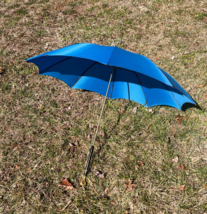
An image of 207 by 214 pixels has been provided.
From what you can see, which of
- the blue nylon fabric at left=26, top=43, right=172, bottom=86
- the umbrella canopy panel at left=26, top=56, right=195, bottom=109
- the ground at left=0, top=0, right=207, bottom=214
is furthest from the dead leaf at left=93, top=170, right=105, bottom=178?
the blue nylon fabric at left=26, top=43, right=172, bottom=86

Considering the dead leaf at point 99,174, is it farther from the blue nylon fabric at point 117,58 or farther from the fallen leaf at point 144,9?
the fallen leaf at point 144,9

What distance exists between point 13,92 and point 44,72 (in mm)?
1823

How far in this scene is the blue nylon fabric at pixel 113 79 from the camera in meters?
2.54

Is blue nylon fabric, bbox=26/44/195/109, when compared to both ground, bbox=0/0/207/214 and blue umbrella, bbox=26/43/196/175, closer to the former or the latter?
blue umbrella, bbox=26/43/196/175

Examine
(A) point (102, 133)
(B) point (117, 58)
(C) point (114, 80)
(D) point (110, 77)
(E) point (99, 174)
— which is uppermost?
(B) point (117, 58)

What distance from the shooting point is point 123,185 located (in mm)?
3324

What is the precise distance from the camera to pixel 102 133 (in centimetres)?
400

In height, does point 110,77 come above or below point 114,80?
above

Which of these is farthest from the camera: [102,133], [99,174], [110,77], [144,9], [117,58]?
[144,9]

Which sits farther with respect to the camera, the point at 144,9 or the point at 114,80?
the point at 144,9

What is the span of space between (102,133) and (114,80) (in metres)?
1.18

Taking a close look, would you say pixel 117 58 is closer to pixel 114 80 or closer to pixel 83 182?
pixel 114 80

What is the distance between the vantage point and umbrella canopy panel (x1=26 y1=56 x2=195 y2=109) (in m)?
3.04

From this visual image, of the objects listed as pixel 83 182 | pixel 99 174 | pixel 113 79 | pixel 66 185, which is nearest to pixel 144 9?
pixel 113 79
